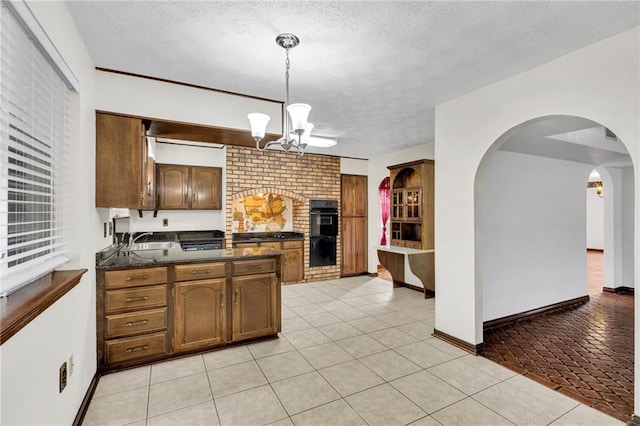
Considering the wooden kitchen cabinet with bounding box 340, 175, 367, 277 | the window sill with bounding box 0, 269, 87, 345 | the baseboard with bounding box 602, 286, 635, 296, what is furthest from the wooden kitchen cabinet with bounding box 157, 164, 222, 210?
the baseboard with bounding box 602, 286, 635, 296

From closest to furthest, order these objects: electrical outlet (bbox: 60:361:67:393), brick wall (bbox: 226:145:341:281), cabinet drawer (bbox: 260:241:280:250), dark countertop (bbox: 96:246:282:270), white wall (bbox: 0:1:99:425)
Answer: white wall (bbox: 0:1:99:425), electrical outlet (bbox: 60:361:67:393), dark countertop (bbox: 96:246:282:270), brick wall (bbox: 226:145:341:281), cabinet drawer (bbox: 260:241:280:250)

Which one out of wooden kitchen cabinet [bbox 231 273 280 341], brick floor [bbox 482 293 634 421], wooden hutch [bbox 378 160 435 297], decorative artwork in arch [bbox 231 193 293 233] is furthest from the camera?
decorative artwork in arch [bbox 231 193 293 233]

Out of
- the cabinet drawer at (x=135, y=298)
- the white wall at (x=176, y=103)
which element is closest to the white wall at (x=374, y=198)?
the white wall at (x=176, y=103)

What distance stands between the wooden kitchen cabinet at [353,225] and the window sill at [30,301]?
5.08m

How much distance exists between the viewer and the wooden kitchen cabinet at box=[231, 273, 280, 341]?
3.15 meters

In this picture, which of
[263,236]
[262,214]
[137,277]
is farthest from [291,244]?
[137,277]

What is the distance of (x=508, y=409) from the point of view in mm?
2178

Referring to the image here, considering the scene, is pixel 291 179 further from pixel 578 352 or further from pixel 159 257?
pixel 578 352

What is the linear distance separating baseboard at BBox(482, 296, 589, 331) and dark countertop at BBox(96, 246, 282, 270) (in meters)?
2.71

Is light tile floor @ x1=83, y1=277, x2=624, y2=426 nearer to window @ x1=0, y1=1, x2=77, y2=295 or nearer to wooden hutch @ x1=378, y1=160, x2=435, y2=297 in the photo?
window @ x1=0, y1=1, x2=77, y2=295

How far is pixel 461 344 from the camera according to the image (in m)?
3.14

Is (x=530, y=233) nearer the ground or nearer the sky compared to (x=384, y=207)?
nearer the ground

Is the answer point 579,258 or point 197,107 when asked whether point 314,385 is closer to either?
point 197,107

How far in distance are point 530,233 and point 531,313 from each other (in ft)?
3.51
